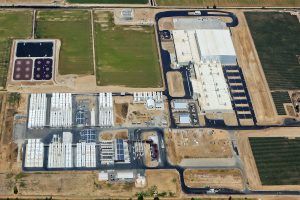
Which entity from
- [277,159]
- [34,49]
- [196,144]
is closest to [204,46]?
[196,144]

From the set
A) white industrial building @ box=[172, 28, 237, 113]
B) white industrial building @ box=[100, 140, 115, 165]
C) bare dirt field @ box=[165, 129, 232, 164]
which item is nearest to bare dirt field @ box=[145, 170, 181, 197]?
bare dirt field @ box=[165, 129, 232, 164]

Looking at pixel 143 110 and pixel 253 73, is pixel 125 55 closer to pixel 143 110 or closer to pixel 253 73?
pixel 143 110

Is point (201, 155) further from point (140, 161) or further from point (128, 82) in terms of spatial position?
point (128, 82)

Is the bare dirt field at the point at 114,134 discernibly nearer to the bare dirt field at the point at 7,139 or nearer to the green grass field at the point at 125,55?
the green grass field at the point at 125,55

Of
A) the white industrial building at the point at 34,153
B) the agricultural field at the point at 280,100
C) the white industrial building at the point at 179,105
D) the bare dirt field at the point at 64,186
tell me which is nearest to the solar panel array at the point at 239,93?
the agricultural field at the point at 280,100

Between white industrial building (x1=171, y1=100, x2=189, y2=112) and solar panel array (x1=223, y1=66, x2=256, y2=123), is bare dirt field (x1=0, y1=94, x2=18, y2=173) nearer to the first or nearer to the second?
white industrial building (x1=171, y1=100, x2=189, y2=112)

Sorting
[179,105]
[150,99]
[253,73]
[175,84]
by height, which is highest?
[253,73]
